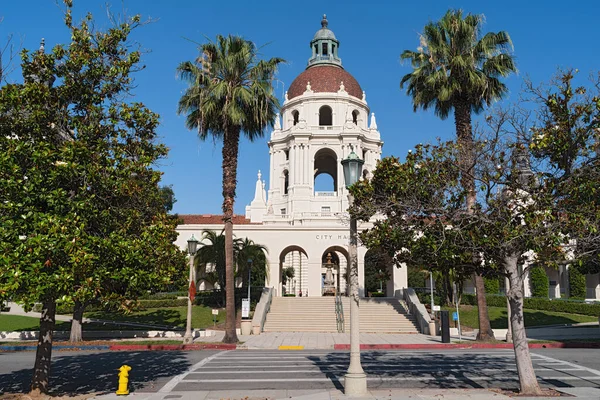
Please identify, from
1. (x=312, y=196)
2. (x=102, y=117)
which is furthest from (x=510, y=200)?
(x=312, y=196)

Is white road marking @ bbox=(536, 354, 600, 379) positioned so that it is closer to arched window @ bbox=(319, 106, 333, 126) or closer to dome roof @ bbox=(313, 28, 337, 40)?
arched window @ bbox=(319, 106, 333, 126)

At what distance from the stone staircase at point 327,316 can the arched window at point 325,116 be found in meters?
32.2

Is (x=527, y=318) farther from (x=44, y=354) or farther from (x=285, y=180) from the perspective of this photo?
(x=285, y=180)

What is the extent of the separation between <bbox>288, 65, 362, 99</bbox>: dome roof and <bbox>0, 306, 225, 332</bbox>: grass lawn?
1407 inches

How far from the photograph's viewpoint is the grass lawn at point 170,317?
1261 inches

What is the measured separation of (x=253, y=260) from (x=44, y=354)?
2766 cm

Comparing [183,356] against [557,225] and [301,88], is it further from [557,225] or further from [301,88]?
[301,88]

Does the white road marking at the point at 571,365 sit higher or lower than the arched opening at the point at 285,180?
lower

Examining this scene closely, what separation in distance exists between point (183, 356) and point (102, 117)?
10.8 m

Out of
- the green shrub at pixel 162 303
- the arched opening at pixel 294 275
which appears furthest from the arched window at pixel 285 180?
the green shrub at pixel 162 303

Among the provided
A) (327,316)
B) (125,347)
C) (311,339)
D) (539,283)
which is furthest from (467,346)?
(539,283)

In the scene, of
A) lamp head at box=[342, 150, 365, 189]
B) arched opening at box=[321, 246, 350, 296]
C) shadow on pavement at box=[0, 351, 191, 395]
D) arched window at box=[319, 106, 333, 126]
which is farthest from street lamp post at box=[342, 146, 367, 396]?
arched window at box=[319, 106, 333, 126]

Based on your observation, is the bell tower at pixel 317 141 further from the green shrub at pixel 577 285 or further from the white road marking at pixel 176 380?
the white road marking at pixel 176 380

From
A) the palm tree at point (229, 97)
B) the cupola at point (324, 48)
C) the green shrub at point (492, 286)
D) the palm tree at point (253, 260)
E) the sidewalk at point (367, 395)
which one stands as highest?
the cupola at point (324, 48)
